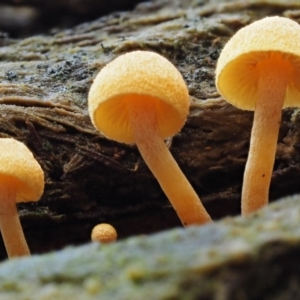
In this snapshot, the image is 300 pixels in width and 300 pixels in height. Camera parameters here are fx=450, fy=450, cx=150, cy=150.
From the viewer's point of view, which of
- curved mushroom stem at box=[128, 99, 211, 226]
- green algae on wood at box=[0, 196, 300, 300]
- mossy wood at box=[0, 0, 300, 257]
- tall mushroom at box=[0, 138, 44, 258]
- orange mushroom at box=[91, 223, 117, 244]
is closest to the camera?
green algae on wood at box=[0, 196, 300, 300]

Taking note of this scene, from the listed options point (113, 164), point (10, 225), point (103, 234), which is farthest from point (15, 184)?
point (113, 164)

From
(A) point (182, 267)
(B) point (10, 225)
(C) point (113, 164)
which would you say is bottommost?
(A) point (182, 267)

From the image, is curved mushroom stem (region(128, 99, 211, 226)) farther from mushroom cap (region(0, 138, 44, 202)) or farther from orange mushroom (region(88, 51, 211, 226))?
mushroom cap (region(0, 138, 44, 202))

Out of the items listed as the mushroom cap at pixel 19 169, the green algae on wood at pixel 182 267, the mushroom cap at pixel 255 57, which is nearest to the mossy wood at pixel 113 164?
the mushroom cap at pixel 255 57

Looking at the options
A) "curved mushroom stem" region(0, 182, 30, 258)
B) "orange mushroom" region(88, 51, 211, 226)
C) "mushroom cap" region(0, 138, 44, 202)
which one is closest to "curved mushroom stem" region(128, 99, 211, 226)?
"orange mushroom" region(88, 51, 211, 226)

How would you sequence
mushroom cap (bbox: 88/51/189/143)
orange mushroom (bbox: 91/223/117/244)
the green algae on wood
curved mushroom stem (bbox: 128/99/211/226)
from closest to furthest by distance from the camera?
1. the green algae on wood
2. mushroom cap (bbox: 88/51/189/143)
3. curved mushroom stem (bbox: 128/99/211/226)
4. orange mushroom (bbox: 91/223/117/244)

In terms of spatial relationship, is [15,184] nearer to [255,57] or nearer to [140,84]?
[140,84]

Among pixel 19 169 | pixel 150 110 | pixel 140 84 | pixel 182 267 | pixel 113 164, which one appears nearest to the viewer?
pixel 182 267
